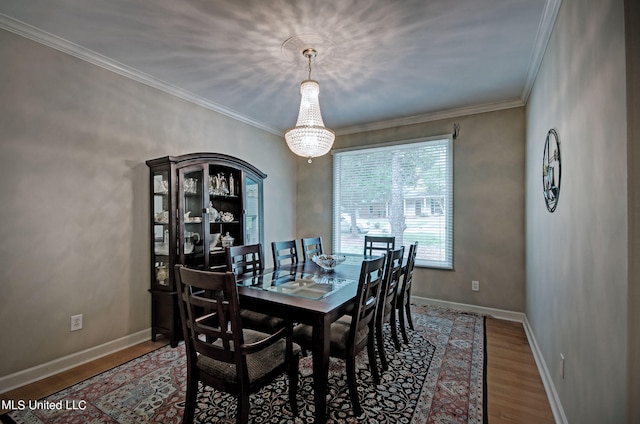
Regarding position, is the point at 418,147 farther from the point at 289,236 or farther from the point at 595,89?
the point at 595,89

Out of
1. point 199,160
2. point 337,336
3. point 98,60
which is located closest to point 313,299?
point 337,336

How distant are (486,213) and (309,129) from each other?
8.51 ft

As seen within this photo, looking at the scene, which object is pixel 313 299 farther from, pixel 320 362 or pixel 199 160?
pixel 199 160

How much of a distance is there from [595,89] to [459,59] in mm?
1538

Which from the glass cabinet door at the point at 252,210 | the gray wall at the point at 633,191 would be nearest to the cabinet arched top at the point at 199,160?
the glass cabinet door at the point at 252,210

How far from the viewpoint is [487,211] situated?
375 centimetres

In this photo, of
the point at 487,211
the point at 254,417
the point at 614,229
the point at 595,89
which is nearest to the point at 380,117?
the point at 487,211

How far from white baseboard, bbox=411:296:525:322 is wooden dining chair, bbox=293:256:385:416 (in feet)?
7.06

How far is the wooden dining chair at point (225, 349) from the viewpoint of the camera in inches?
57.7

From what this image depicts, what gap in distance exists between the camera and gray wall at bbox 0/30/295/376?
7.19 feet

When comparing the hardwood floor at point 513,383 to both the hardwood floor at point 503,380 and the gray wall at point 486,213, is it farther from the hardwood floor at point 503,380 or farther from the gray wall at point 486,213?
the gray wall at point 486,213

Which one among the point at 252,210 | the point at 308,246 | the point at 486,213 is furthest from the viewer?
the point at 252,210

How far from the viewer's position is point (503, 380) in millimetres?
2271

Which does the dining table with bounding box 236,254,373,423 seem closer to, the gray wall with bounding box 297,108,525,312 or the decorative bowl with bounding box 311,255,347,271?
the decorative bowl with bounding box 311,255,347,271
